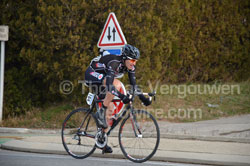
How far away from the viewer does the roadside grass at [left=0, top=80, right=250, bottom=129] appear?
34.1ft

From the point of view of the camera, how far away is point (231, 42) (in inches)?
500

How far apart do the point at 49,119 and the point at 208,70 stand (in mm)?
5340

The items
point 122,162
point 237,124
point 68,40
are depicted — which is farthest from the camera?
point 68,40

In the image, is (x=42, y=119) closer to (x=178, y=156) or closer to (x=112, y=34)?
(x=112, y=34)

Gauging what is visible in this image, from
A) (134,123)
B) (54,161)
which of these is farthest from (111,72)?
(54,161)

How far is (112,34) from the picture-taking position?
27.1 feet

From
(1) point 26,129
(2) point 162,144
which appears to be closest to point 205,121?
(2) point 162,144

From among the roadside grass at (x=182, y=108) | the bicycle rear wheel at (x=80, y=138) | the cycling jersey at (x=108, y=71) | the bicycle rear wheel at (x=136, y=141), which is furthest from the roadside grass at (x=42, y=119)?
the bicycle rear wheel at (x=136, y=141)

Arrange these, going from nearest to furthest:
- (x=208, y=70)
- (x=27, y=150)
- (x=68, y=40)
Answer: (x=27, y=150)
(x=68, y=40)
(x=208, y=70)

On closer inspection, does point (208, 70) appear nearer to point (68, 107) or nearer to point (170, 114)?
point (170, 114)

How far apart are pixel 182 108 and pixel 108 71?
5.05 m

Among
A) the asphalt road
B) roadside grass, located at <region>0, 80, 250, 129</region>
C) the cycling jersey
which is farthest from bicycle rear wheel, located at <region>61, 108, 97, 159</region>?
roadside grass, located at <region>0, 80, 250, 129</region>

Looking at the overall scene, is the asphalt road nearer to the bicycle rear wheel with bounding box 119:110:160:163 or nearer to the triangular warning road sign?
the bicycle rear wheel with bounding box 119:110:160:163

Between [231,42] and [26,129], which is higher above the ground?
[231,42]
